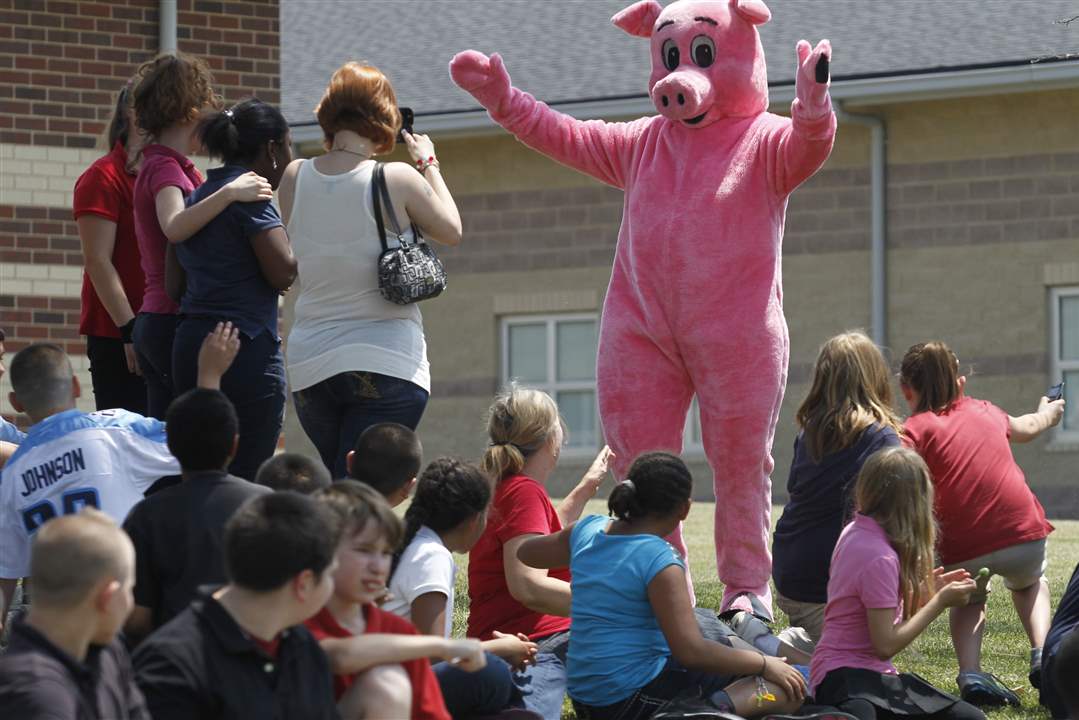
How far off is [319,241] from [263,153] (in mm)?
335

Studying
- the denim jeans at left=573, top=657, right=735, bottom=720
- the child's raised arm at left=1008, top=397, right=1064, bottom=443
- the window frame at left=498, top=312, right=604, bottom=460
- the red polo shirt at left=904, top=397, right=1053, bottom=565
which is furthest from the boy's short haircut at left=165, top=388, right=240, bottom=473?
the window frame at left=498, top=312, right=604, bottom=460

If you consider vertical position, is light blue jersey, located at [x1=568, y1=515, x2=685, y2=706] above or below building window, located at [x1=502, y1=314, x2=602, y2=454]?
below

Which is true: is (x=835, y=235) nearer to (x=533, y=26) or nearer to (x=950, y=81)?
(x=950, y=81)

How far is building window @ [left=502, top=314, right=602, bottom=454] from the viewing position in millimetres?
19234

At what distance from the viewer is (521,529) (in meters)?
5.74

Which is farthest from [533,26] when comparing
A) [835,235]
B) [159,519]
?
[159,519]

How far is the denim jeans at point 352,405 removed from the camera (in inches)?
222

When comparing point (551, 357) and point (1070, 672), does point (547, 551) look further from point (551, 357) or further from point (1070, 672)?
point (551, 357)

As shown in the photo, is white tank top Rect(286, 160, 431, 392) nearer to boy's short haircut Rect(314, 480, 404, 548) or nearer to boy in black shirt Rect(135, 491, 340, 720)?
boy's short haircut Rect(314, 480, 404, 548)

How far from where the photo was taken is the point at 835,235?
699 inches

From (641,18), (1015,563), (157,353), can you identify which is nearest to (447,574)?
(157,353)

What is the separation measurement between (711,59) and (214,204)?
7.29ft

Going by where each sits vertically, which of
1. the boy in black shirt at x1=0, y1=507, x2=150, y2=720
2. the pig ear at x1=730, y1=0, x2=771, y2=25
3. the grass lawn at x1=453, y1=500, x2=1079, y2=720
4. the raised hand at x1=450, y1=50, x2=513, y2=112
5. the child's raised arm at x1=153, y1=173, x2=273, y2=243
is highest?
the pig ear at x1=730, y1=0, x2=771, y2=25

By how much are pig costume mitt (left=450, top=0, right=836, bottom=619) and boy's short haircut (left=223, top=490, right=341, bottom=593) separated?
10.4ft
